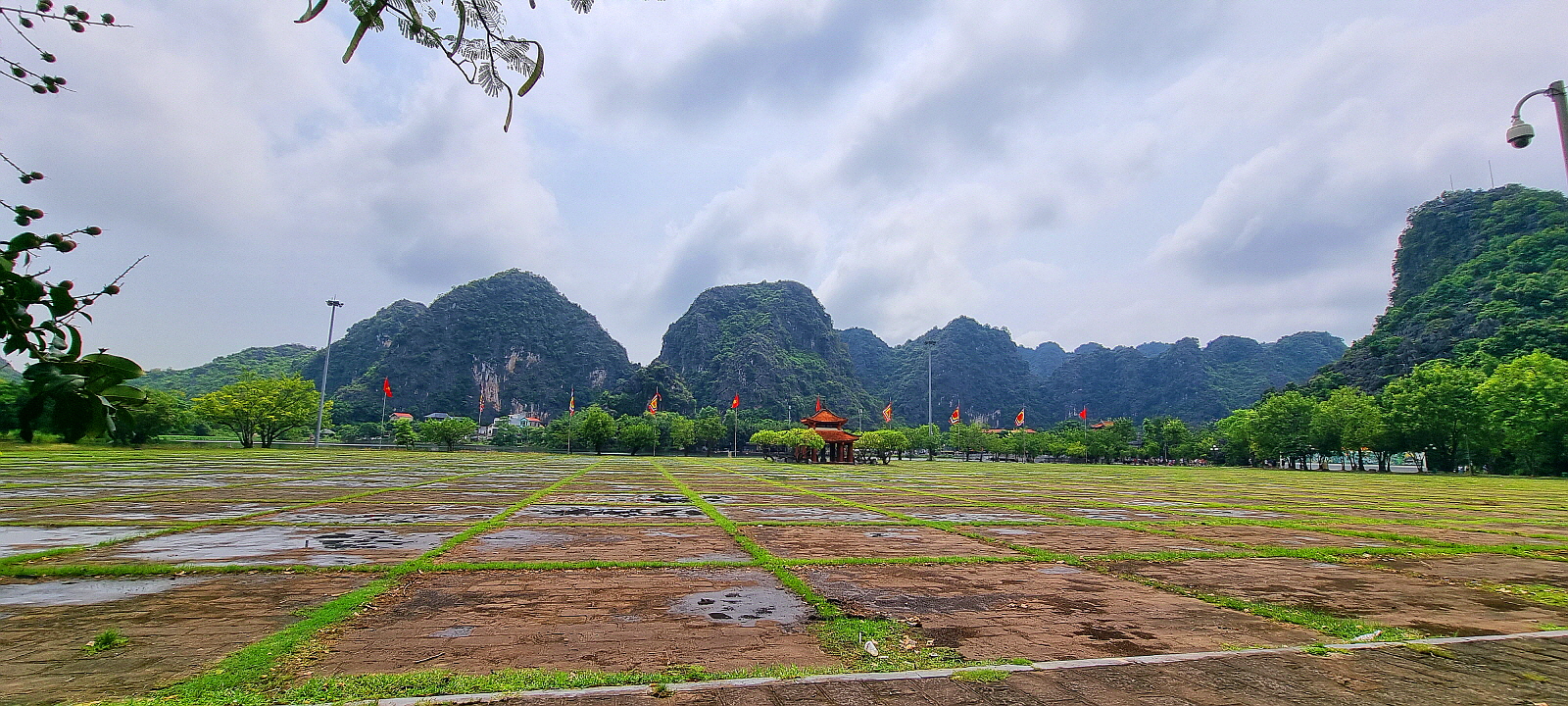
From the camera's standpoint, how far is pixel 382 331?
451 ft

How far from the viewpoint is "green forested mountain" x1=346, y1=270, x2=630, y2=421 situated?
12619 centimetres

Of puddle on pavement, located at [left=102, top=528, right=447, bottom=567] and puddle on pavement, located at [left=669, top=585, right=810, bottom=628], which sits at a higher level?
puddle on pavement, located at [left=669, top=585, right=810, bottom=628]

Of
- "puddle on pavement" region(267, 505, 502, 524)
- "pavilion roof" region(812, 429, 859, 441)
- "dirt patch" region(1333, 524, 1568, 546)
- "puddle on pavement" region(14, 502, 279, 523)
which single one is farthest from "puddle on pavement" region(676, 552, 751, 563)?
"pavilion roof" region(812, 429, 859, 441)

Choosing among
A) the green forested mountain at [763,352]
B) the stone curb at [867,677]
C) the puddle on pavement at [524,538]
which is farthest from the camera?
the green forested mountain at [763,352]

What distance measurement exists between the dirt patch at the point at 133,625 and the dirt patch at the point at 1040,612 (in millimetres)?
4392

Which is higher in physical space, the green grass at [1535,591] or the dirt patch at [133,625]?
the green grass at [1535,591]

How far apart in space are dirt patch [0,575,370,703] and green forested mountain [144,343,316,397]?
104827mm

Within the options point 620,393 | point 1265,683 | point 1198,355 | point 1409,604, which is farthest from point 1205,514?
point 1198,355

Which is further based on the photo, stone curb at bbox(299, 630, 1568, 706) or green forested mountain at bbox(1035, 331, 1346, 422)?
green forested mountain at bbox(1035, 331, 1346, 422)

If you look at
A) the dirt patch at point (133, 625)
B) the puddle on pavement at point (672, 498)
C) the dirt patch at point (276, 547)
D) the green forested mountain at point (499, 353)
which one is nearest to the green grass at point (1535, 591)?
the dirt patch at point (133, 625)

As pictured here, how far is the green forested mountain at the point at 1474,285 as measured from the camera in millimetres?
62469

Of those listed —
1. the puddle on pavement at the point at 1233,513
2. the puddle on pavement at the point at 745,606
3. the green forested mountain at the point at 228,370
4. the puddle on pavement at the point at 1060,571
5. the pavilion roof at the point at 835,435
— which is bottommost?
the puddle on pavement at the point at 1233,513

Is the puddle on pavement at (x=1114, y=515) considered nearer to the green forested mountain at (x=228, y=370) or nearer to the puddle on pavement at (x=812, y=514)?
the puddle on pavement at (x=812, y=514)

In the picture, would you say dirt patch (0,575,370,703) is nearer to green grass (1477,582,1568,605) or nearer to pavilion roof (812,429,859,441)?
green grass (1477,582,1568,605)
